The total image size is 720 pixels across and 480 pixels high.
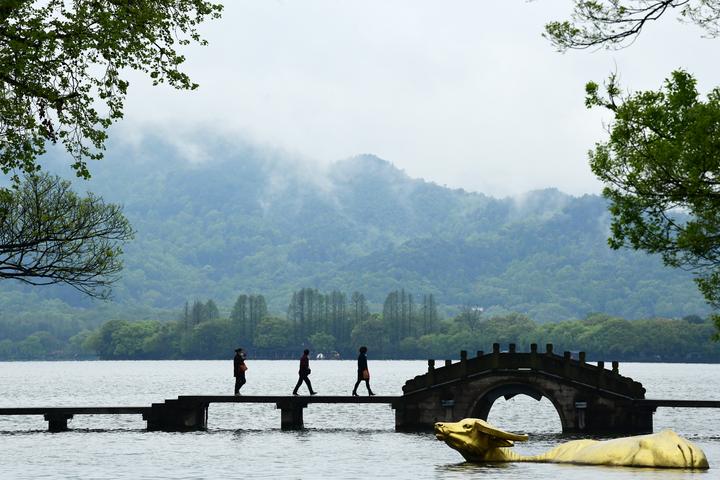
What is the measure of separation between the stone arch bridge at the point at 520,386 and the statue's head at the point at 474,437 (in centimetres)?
2120

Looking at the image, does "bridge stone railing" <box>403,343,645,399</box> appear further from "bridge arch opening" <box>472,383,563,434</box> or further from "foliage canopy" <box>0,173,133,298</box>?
"foliage canopy" <box>0,173,133,298</box>

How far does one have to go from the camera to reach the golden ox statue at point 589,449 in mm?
33656

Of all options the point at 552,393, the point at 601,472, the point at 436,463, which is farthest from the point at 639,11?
the point at 552,393

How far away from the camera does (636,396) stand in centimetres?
5728

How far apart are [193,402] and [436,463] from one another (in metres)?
21.1

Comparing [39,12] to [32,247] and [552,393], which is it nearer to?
[32,247]

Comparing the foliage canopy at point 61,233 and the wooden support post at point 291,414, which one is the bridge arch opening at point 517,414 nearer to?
the wooden support post at point 291,414

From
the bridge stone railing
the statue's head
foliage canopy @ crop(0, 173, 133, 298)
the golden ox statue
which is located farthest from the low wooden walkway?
the statue's head

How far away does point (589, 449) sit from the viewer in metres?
35.6

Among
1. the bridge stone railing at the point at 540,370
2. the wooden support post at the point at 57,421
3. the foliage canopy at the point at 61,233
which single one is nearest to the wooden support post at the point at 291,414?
the bridge stone railing at the point at 540,370

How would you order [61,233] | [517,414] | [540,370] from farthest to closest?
[517,414], [540,370], [61,233]

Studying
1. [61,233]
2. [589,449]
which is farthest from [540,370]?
[61,233]

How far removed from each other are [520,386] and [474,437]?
77.1 ft

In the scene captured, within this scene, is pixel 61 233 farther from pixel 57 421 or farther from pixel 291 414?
pixel 291 414
